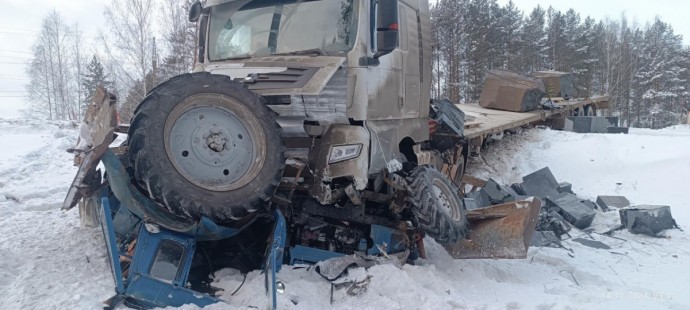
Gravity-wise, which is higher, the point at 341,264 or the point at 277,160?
the point at 277,160

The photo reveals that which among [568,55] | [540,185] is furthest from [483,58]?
[540,185]

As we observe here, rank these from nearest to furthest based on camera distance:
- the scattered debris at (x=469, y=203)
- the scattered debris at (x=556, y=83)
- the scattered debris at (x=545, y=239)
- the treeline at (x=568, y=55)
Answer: the scattered debris at (x=545, y=239) → the scattered debris at (x=469, y=203) → the scattered debris at (x=556, y=83) → the treeline at (x=568, y=55)

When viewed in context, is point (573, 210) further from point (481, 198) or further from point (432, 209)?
point (432, 209)

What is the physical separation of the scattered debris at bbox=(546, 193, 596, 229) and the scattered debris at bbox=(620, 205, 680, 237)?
488 mm

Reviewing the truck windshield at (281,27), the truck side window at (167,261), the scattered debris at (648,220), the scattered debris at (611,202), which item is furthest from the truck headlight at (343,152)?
the scattered debris at (611,202)

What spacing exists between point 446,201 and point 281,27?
2475 mm

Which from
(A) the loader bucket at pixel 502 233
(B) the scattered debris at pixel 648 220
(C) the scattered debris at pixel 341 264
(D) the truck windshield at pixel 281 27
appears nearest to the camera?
(C) the scattered debris at pixel 341 264

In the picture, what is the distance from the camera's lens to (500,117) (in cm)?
1147

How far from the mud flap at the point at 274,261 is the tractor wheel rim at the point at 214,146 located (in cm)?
52

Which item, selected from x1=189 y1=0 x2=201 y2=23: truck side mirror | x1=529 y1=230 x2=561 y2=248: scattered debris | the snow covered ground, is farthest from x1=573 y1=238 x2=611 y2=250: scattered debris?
x1=189 y1=0 x2=201 y2=23: truck side mirror

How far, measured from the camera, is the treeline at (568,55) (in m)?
30.3

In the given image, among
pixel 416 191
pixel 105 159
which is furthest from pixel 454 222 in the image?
pixel 105 159

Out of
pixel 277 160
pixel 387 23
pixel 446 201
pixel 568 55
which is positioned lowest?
pixel 446 201

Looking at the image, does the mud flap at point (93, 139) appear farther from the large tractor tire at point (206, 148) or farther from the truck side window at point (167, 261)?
the truck side window at point (167, 261)
